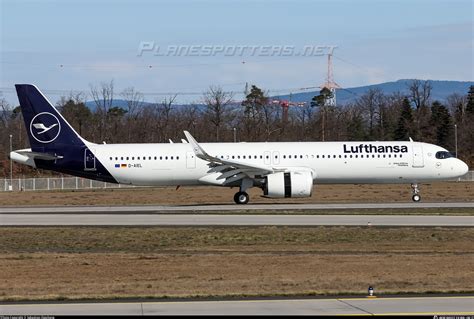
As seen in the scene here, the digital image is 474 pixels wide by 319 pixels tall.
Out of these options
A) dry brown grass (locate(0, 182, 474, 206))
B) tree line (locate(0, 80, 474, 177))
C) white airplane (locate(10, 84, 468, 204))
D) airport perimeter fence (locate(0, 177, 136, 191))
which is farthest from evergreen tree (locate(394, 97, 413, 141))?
white airplane (locate(10, 84, 468, 204))

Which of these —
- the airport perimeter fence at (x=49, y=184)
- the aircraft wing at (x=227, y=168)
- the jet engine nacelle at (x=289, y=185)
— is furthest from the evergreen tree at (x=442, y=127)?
the jet engine nacelle at (x=289, y=185)

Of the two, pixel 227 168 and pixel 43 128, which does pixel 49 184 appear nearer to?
pixel 43 128

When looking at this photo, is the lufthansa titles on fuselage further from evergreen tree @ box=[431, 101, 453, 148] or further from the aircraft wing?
evergreen tree @ box=[431, 101, 453, 148]

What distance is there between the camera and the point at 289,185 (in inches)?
1667

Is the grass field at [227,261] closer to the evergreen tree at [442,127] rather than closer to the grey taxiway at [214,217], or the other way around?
the grey taxiway at [214,217]

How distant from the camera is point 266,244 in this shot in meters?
27.1

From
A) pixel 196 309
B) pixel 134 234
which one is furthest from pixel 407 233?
pixel 196 309

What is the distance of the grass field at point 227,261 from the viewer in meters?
17.8

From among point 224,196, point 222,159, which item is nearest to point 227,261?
point 222,159

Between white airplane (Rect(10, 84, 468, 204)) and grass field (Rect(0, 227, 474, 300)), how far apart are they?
534 inches

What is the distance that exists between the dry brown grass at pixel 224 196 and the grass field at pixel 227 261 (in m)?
18.0

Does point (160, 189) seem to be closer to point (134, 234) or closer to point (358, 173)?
point (358, 173)

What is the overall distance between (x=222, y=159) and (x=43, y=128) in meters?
9.85

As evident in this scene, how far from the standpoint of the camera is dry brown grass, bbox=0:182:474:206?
4877cm
